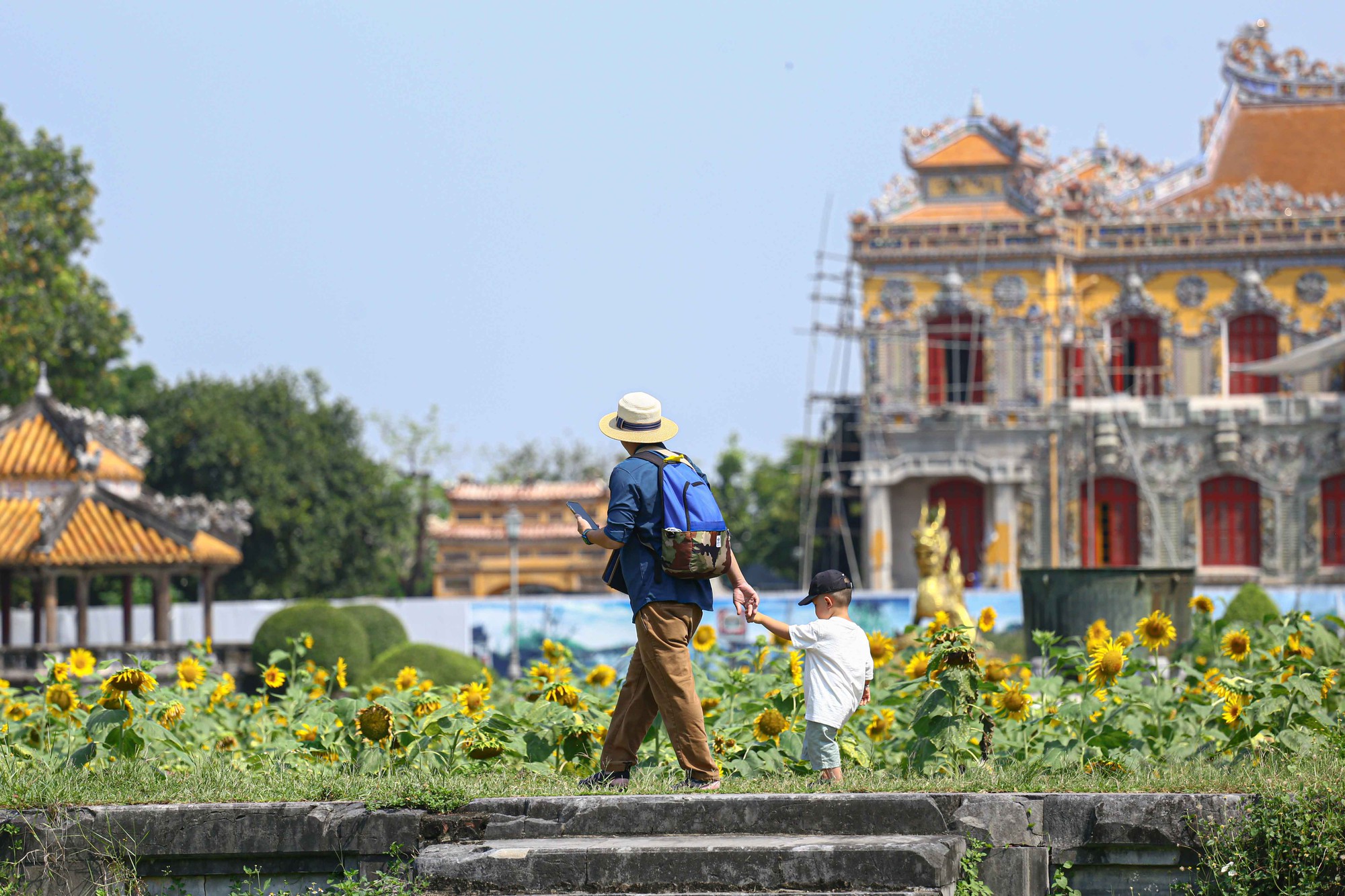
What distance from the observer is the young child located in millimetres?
7852

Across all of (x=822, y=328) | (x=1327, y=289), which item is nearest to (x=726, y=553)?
(x=822, y=328)

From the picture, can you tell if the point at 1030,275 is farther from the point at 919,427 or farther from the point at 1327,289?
the point at 1327,289

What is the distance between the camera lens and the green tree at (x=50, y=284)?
33.9 m

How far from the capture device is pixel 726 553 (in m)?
7.57

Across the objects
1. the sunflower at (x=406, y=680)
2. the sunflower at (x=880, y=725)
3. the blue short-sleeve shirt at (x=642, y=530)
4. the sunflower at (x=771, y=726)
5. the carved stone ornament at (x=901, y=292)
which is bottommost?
the sunflower at (x=880, y=725)

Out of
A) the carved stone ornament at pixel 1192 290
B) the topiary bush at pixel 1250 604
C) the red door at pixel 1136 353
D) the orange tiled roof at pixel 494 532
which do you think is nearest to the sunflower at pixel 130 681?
the topiary bush at pixel 1250 604

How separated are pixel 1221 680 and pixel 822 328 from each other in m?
28.4

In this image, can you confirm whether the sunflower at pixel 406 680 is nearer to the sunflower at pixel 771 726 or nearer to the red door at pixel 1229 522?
the sunflower at pixel 771 726

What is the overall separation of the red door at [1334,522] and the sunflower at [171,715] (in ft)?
103

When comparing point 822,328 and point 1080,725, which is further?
point 822,328

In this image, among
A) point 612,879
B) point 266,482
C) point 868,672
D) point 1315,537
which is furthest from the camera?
point 266,482

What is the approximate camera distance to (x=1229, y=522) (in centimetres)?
3691

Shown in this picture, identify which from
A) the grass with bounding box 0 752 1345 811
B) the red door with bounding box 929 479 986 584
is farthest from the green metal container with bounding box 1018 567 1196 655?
the red door with bounding box 929 479 986 584

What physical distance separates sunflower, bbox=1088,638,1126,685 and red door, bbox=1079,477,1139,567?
28.9m
